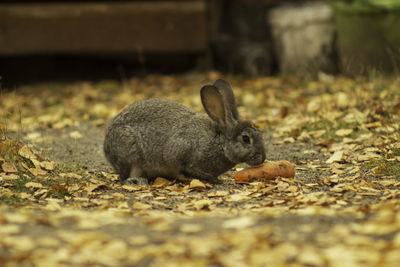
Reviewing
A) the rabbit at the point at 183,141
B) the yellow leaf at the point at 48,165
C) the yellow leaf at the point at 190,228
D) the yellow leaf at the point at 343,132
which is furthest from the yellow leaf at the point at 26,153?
the yellow leaf at the point at 343,132

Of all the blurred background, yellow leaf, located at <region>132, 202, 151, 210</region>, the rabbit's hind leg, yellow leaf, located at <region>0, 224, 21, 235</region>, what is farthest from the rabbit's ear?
the blurred background

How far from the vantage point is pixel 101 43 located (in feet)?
38.0

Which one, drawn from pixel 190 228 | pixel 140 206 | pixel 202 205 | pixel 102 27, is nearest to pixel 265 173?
pixel 202 205

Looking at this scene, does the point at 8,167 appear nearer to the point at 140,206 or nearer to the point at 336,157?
the point at 140,206

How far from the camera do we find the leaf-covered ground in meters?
3.31

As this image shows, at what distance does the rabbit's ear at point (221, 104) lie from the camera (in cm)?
546

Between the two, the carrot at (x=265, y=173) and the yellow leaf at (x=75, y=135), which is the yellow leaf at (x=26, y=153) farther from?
the carrot at (x=265, y=173)

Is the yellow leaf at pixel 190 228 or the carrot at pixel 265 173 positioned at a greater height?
the yellow leaf at pixel 190 228

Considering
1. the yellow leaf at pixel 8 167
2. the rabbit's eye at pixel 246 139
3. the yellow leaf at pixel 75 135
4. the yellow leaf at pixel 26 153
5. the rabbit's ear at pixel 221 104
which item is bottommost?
the yellow leaf at pixel 75 135

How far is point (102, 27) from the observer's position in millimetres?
11539

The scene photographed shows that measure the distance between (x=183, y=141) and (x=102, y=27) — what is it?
6.57 m

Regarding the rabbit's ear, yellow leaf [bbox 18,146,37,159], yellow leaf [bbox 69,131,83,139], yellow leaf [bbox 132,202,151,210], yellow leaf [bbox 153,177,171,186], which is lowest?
yellow leaf [bbox 153,177,171,186]

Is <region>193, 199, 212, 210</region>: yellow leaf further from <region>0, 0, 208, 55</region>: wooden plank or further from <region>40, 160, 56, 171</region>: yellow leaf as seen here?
<region>0, 0, 208, 55</region>: wooden plank

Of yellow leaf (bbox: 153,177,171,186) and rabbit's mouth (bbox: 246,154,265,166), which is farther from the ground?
rabbit's mouth (bbox: 246,154,265,166)
